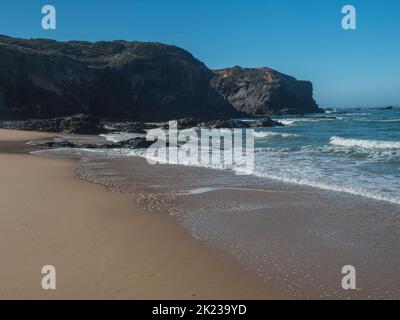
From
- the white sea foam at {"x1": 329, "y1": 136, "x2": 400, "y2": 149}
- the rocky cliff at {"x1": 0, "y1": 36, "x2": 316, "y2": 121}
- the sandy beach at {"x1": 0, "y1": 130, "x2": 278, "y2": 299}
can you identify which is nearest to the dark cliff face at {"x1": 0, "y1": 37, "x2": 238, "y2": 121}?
the rocky cliff at {"x1": 0, "y1": 36, "x2": 316, "y2": 121}

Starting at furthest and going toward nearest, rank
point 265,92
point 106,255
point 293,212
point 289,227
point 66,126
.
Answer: point 265,92 < point 66,126 < point 293,212 < point 289,227 < point 106,255

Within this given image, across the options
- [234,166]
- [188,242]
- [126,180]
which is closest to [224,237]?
[188,242]

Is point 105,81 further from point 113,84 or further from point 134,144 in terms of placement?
point 134,144

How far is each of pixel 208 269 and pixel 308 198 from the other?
4.41m

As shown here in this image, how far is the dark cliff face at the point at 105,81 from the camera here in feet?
162

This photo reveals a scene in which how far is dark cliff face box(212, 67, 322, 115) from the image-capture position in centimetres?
9994

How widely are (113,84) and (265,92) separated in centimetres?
4592

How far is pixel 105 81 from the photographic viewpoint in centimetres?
6275

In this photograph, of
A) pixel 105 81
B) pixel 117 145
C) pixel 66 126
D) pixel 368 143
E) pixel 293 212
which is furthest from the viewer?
pixel 105 81

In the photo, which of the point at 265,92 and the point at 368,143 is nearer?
the point at 368,143

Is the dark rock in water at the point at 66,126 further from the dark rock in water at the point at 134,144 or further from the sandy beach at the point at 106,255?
the sandy beach at the point at 106,255

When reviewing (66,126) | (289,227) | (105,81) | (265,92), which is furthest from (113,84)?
(289,227)

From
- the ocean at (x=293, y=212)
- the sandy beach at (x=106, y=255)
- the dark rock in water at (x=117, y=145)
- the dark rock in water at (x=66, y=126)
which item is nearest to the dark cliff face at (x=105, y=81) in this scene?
the dark rock in water at (x=66, y=126)

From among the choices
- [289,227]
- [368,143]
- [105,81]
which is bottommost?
[289,227]
